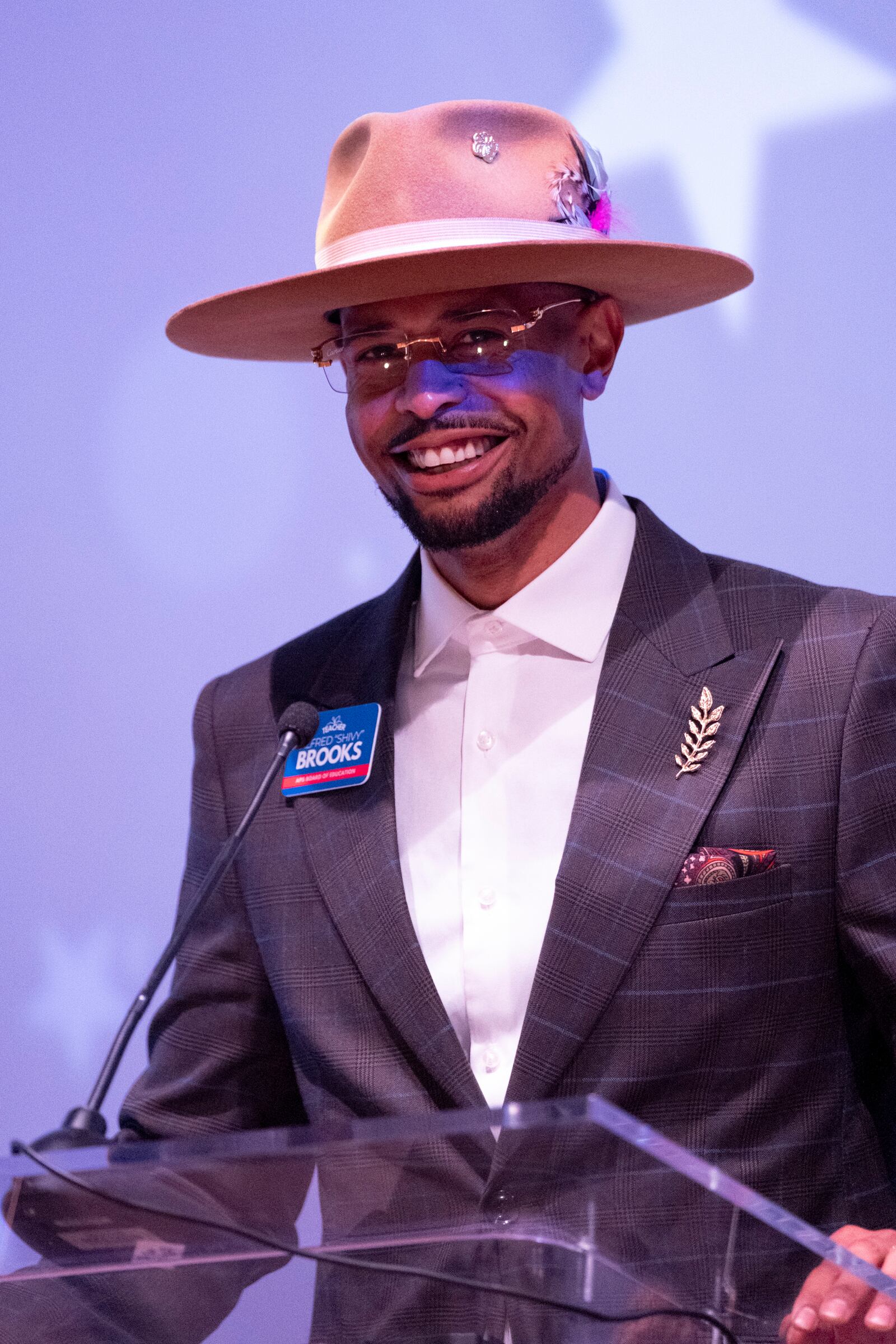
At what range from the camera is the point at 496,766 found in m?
1.70

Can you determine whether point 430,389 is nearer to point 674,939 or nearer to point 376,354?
point 376,354

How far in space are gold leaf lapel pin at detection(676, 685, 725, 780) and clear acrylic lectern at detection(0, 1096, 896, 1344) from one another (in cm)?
73

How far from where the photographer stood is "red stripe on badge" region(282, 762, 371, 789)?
174 centimetres

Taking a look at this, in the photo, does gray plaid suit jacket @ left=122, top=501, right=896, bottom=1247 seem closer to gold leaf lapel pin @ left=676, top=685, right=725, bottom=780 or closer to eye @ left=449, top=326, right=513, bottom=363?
gold leaf lapel pin @ left=676, top=685, right=725, bottom=780

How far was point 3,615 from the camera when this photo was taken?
2.37 m

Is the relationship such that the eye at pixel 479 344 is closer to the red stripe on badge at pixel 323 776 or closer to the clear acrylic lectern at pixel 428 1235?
the red stripe on badge at pixel 323 776

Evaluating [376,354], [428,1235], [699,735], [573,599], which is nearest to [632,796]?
[699,735]

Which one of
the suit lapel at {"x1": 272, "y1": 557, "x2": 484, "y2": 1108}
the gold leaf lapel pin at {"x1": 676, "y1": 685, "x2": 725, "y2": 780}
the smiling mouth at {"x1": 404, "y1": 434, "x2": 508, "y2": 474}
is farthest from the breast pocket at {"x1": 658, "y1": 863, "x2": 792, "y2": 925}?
the smiling mouth at {"x1": 404, "y1": 434, "x2": 508, "y2": 474}

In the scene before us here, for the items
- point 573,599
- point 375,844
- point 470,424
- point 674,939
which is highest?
point 470,424

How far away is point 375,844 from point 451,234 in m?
0.68

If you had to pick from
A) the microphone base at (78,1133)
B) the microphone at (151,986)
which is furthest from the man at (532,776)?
the microphone base at (78,1133)

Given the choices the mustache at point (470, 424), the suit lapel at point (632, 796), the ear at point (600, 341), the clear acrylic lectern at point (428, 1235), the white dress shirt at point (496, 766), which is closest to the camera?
the clear acrylic lectern at point (428, 1235)

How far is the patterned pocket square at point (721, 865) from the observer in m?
1.53

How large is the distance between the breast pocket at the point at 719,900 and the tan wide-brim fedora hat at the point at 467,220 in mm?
686
